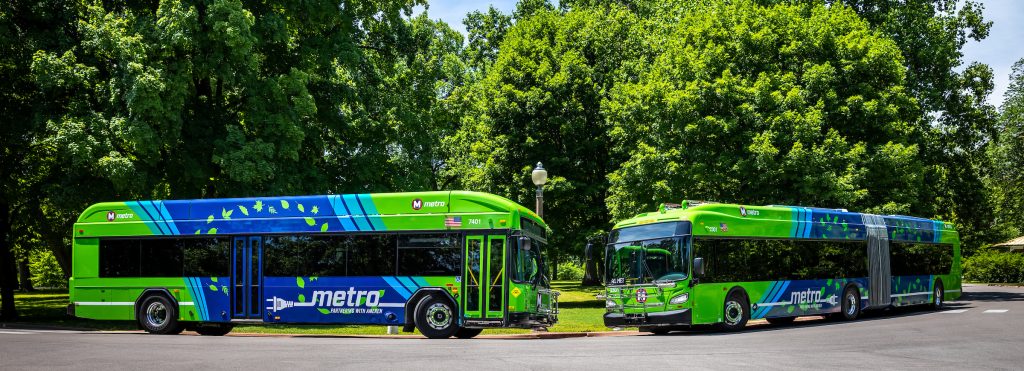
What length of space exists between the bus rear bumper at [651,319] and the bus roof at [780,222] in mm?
1983

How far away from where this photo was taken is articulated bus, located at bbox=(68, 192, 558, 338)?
1909cm

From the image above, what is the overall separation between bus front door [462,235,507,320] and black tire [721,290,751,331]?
587 cm

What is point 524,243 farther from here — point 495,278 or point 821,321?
point 821,321

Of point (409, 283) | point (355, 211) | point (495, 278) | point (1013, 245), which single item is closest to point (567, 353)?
point (495, 278)

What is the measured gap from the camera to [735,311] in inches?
857

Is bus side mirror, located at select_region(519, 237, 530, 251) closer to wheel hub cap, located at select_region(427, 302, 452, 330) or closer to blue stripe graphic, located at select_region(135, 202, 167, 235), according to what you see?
wheel hub cap, located at select_region(427, 302, 452, 330)

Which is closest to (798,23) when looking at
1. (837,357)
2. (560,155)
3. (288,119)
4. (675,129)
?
(675,129)

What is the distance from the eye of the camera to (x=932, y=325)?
21.0 m

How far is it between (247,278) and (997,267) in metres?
58.0

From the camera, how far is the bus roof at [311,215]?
1931 cm

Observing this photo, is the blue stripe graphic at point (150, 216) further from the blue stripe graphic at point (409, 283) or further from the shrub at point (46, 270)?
the shrub at point (46, 270)

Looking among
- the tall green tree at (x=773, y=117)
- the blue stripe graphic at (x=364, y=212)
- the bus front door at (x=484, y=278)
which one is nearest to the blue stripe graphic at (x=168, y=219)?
the blue stripe graphic at (x=364, y=212)

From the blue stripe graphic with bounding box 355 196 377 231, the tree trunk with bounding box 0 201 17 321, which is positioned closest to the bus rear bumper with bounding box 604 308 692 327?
the blue stripe graphic with bounding box 355 196 377 231

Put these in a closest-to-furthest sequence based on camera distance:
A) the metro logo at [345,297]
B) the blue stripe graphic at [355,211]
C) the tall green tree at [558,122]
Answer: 1. the metro logo at [345,297]
2. the blue stripe graphic at [355,211]
3. the tall green tree at [558,122]
